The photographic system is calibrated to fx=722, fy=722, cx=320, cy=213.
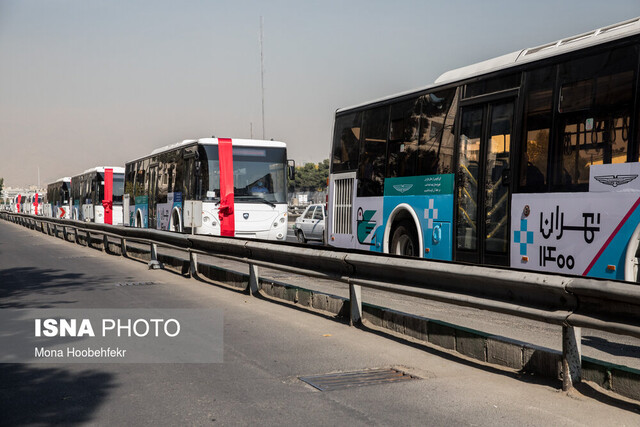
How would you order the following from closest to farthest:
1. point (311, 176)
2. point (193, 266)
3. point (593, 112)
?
1. point (593, 112)
2. point (193, 266)
3. point (311, 176)

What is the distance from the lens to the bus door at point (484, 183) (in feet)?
34.7

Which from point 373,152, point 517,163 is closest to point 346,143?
point 373,152

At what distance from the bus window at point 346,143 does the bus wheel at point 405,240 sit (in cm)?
231

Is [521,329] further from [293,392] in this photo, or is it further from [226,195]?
[226,195]

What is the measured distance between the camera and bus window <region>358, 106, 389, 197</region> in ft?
46.6

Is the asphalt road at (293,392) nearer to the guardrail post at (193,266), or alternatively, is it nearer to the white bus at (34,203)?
the guardrail post at (193,266)

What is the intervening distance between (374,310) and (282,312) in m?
1.60

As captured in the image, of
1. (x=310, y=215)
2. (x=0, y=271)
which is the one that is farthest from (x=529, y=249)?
(x=310, y=215)

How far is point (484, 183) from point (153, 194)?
19.3 metres

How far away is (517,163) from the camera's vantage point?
10391 millimetres

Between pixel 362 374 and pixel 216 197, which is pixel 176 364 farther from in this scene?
pixel 216 197

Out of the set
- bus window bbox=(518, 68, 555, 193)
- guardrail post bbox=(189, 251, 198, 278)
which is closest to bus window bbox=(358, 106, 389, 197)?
guardrail post bbox=(189, 251, 198, 278)

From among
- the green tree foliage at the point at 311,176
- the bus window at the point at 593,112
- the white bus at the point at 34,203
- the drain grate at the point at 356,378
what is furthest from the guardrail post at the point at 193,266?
the green tree foliage at the point at 311,176

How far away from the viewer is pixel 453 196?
1184 cm
